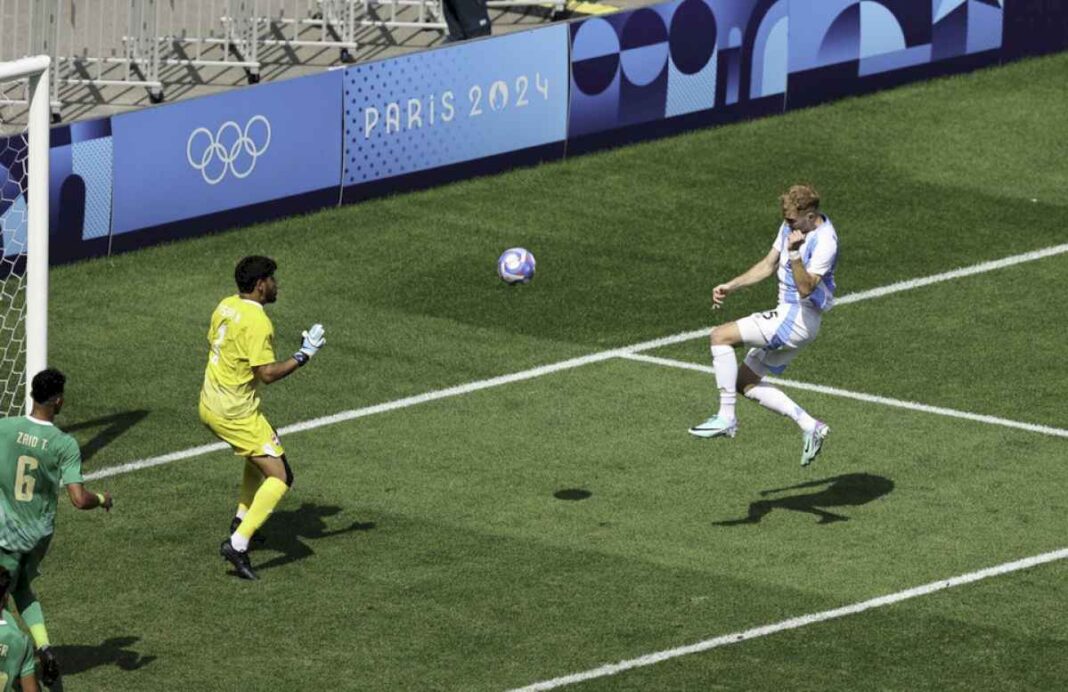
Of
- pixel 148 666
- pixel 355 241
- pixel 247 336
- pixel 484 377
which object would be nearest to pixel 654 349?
pixel 484 377

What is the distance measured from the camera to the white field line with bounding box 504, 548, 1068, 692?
50.9 feet

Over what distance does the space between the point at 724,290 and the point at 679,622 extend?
9.85 ft

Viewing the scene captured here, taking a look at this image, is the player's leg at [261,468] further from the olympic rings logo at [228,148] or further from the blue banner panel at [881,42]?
the blue banner panel at [881,42]

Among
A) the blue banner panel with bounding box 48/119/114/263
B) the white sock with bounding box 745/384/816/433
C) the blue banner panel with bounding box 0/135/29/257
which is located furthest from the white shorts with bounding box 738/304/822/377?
the blue banner panel with bounding box 48/119/114/263

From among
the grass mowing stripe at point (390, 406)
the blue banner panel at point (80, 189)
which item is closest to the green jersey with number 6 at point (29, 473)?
the grass mowing stripe at point (390, 406)

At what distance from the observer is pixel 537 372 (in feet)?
73.3

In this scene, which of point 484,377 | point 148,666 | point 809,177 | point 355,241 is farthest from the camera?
point 809,177

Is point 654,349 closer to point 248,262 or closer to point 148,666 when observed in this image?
point 248,262

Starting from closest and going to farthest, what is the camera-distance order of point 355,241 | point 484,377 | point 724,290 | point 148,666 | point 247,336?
point 148,666 → point 247,336 → point 724,290 → point 484,377 → point 355,241

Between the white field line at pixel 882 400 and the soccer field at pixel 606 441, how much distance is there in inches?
2.0

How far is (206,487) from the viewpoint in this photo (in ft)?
63.7

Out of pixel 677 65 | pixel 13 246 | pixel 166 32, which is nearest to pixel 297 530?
pixel 13 246

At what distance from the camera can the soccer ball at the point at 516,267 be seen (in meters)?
21.2

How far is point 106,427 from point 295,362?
4.38m
